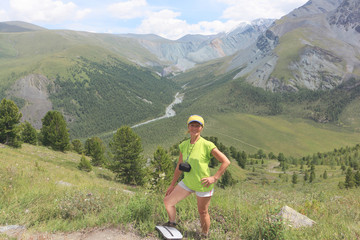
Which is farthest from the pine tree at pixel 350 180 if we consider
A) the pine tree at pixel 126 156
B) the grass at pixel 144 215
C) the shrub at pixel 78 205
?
the shrub at pixel 78 205

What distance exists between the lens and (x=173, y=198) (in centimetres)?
527

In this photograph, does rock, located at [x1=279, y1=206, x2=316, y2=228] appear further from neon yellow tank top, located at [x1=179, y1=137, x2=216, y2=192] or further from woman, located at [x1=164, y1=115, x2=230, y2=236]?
neon yellow tank top, located at [x1=179, y1=137, x2=216, y2=192]

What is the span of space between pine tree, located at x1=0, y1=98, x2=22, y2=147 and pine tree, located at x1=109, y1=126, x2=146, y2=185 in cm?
1245

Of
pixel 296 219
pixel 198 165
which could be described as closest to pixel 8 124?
pixel 198 165

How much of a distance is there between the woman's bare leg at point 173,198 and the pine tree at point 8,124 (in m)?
29.7

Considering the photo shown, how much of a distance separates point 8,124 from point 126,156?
51.5 feet

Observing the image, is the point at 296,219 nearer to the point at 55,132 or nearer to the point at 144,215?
the point at 144,215

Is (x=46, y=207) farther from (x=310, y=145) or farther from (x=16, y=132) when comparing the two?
(x=310, y=145)

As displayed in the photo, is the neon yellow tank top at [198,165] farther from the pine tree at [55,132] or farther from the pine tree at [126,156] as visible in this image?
the pine tree at [55,132]

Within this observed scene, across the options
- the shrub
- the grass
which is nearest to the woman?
the grass

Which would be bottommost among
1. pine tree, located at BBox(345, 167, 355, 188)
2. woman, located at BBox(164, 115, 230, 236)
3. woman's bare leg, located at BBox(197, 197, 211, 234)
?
pine tree, located at BBox(345, 167, 355, 188)

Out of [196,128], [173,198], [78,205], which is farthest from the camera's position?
[78,205]

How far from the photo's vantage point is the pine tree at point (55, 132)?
3462 centimetres

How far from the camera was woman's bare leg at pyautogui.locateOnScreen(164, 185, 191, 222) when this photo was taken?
5195mm
